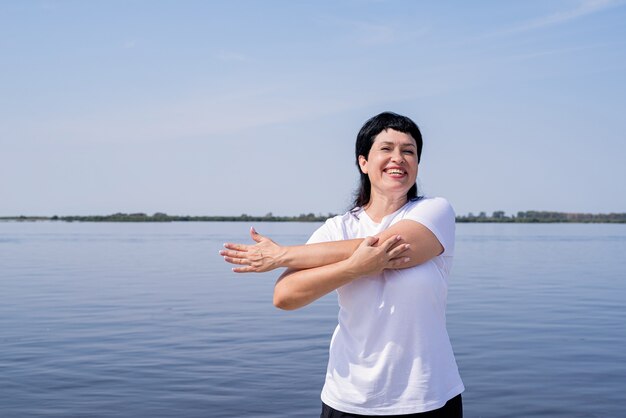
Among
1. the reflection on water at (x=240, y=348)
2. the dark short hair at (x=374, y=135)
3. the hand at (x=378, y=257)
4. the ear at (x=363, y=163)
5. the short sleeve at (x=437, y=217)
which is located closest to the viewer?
the hand at (x=378, y=257)

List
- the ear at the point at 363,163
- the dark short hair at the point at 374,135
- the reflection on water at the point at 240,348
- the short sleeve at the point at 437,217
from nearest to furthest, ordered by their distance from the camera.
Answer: the short sleeve at the point at 437,217 < the dark short hair at the point at 374,135 < the ear at the point at 363,163 < the reflection on water at the point at 240,348

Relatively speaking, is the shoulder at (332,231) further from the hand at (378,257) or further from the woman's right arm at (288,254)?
the hand at (378,257)

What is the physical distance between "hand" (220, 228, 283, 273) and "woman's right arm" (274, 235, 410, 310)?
4.5 inches

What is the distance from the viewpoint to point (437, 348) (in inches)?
123

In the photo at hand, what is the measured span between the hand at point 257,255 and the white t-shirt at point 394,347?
35 centimetres

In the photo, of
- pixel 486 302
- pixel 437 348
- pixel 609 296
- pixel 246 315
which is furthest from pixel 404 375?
pixel 609 296

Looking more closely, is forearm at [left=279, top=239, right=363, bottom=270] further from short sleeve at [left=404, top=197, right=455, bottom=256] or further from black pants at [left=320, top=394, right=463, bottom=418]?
black pants at [left=320, top=394, right=463, bottom=418]

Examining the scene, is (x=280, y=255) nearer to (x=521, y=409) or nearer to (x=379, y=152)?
(x=379, y=152)

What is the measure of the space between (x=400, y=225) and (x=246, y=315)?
1375 cm

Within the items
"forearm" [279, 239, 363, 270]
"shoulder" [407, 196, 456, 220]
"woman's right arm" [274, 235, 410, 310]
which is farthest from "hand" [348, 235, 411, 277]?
"shoulder" [407, 196, 456, 220]

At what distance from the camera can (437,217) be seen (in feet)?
10.9

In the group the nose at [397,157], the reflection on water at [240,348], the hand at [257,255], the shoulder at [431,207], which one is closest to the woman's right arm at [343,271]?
the hand at [257,255]

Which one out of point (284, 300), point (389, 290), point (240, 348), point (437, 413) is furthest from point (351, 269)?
point (240, 348)

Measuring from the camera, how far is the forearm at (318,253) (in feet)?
10.7
